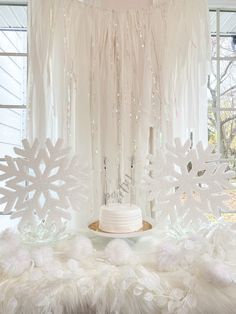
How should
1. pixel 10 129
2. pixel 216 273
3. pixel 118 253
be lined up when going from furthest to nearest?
pixel 10 129
pixel 118 253
pixel 216 273

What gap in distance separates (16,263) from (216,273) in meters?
0.53

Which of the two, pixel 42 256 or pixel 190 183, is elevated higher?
pixel 190 183

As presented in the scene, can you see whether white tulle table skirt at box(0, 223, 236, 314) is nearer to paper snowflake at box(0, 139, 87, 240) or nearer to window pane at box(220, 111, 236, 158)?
paper snowflake at box(0, 139, 87, 240)

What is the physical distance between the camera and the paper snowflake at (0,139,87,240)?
0.89m

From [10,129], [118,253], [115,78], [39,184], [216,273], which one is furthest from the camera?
[10,129]

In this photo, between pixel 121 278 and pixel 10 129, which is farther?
pixel 10 129

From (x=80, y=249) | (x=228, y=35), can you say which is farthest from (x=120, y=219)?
(x=228, y=35)

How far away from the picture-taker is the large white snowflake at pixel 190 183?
0.90 m

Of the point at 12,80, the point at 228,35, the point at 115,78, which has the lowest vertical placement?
the point at 115,78

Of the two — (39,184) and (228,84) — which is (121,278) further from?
(228,84)

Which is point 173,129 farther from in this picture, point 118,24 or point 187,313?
point 187,313

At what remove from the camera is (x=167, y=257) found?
2.48 feet

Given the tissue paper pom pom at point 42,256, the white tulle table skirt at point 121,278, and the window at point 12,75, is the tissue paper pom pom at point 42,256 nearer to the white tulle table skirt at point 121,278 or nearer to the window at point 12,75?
the white tulle table skirt at point 121,278

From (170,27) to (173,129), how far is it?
43 centimetres
